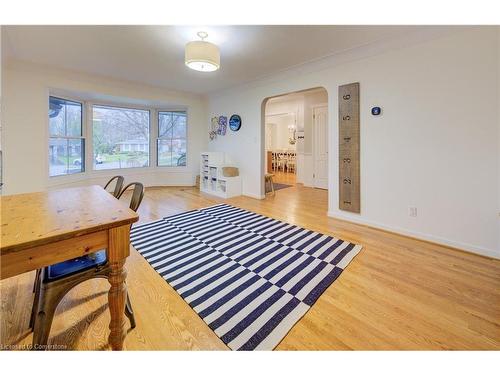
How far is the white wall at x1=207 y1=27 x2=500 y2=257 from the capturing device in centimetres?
215

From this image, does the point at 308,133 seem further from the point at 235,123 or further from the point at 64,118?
the point at 64,118

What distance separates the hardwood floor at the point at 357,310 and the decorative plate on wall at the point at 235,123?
3.35 m

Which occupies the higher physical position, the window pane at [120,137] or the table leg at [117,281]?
the window pane at [120,137]

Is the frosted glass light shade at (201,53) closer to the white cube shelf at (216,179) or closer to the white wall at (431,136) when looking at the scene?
the white wall at (431,136)

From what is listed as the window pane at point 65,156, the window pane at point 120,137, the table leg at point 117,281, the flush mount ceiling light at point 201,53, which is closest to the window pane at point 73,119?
the window pane at point 65,156

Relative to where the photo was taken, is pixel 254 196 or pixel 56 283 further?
pixel 254 196

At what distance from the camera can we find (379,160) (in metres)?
2.88

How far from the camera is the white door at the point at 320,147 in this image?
568 centimetres

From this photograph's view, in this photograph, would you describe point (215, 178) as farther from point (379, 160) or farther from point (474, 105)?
point (474, 105)

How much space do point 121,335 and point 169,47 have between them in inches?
121

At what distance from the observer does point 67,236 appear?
947 millimetres

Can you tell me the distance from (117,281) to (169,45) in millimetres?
2815

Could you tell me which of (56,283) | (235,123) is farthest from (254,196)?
(56,283)
